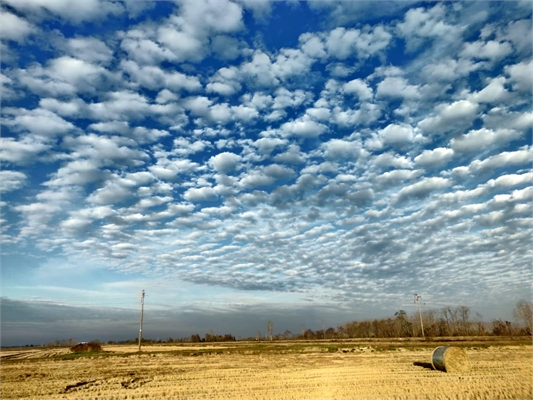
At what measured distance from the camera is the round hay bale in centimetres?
1967

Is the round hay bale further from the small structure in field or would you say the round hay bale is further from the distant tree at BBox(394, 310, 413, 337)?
the distant tree at BBox(394, 310, 413, 337)

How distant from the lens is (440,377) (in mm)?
17406

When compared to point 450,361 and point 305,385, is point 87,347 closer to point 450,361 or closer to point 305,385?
point 305,385

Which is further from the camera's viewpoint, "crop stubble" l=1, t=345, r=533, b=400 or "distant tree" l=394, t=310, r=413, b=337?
"distant tree" l=394, t=310, r=413, b=337

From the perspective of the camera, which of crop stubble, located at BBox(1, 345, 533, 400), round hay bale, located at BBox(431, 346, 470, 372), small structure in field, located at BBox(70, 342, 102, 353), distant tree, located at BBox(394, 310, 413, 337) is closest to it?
crop stubble, located at BBox(1, 345, 533, 400)

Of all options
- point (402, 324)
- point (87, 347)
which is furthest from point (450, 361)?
point (402, 324)

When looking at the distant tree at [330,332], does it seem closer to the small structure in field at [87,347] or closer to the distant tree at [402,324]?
the distant tree at [402,324]

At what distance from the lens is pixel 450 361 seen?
1988 cm

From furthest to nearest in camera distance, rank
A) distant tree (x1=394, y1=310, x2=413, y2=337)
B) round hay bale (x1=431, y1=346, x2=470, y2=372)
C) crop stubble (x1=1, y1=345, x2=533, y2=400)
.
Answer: distant tree (x1=394, y1=310, x2=413, y2=337), round hay bale (x1=431, y1=346, x2=470, y2=372), crop stubble (x1=1, y1=345, x2=533, y2=400)

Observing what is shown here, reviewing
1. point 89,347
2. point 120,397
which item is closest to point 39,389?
point 120,397

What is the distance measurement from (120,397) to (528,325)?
112728 millimetres

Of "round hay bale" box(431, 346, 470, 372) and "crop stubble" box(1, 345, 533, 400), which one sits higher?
"round hay bale" box(431, 346, 470, 372)

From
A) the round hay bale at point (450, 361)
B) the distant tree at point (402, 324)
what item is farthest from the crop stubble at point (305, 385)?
the distant tree at point (402, 324)

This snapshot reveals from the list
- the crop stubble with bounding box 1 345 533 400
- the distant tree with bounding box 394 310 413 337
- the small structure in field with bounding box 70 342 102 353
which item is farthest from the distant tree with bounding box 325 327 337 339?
the crop stubble with bounding box 1 345 533 400
